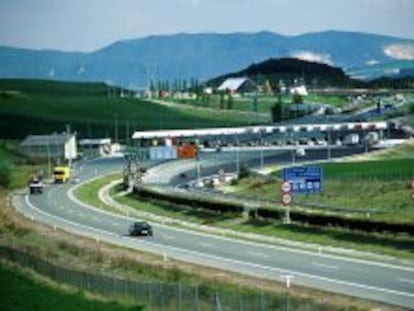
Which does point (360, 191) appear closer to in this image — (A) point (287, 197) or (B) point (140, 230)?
(A) point (287, 197)

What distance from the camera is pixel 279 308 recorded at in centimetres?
3800

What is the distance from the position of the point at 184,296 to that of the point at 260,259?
22.9 meters

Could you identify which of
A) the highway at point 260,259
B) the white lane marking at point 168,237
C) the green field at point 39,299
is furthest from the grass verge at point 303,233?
the green field at point 39,299

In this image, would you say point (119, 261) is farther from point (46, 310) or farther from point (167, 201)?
point (167, 201)

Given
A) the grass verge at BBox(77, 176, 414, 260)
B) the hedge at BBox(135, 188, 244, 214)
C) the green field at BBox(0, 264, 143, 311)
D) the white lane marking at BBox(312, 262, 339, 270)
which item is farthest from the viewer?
the hedge at BBox(135, 188, 244, 214)

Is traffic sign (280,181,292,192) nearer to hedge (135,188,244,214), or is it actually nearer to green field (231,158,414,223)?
green field (231,158,414,223)

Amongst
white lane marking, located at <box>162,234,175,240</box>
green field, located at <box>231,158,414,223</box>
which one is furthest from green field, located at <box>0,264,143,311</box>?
green field, located at <box>231,158,414,223</box>

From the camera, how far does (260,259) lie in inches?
2475

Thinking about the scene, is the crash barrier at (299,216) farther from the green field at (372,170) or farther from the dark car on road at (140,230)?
the green field at (372,170)

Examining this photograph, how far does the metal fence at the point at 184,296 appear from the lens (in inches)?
1495

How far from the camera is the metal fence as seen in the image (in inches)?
1495

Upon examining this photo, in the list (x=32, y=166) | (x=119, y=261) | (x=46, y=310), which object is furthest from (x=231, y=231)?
(x=32, y=166)

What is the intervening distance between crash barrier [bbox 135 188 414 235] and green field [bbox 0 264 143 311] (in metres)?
24.8

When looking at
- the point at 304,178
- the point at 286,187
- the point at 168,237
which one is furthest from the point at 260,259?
the point at 304,178
